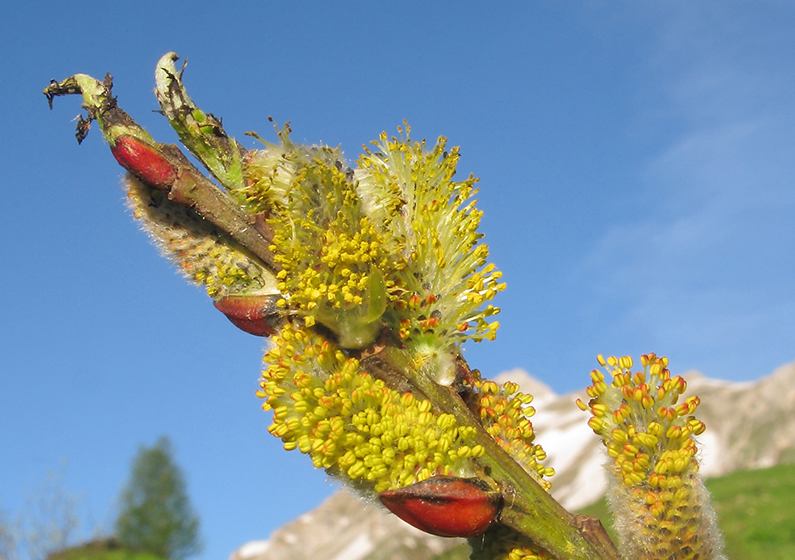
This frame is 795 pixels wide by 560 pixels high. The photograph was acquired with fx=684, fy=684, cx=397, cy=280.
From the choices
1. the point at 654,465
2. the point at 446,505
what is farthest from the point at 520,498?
the point at 654,465

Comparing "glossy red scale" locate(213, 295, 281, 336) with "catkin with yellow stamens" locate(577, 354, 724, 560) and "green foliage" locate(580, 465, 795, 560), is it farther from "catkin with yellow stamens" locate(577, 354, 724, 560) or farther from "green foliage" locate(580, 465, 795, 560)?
"green foliage" locate(580, 465, 795, 560)

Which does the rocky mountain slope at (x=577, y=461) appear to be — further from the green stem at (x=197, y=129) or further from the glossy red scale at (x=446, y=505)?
the green stem at (x=197, y=129)

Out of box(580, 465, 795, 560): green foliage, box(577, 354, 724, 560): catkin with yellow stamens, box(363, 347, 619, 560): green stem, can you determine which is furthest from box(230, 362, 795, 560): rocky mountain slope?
box(363, 347, 619, 560): green stem

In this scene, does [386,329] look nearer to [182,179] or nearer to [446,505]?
[446,505]

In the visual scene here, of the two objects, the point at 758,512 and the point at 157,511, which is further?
the point at 157,511

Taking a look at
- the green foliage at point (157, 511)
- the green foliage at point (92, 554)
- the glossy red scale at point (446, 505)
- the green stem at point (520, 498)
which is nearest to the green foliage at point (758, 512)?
the green stem at point (520, 498)

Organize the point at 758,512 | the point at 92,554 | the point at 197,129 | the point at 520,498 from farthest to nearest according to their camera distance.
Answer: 1. the point at 92,554
2. the point at 758,512
3. the point at 197,129
4. the point at 520,498
